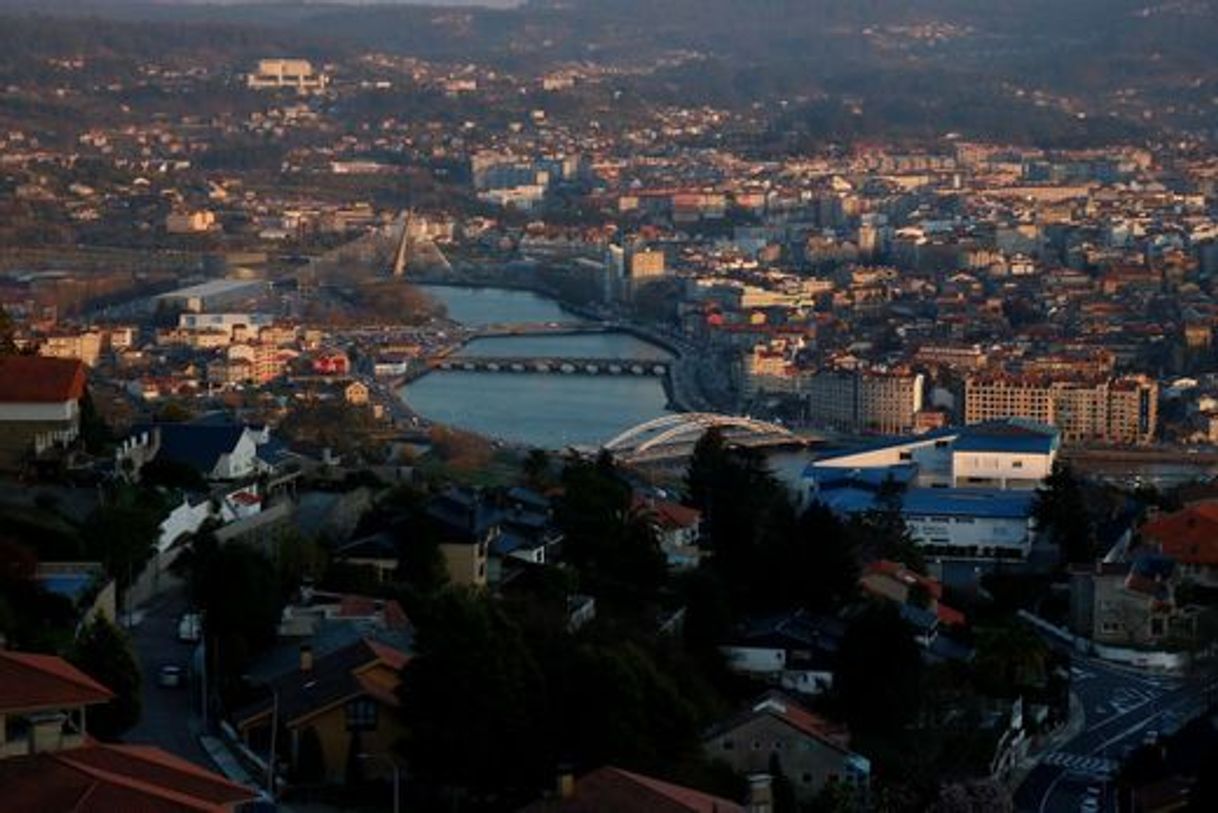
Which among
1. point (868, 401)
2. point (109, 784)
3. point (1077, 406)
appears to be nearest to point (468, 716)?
point (109, 784)

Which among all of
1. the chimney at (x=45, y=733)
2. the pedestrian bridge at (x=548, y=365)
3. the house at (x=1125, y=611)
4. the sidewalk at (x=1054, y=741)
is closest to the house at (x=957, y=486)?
the house at (x=1125, y=611)

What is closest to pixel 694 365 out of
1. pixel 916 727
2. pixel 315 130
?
pixel 916 727

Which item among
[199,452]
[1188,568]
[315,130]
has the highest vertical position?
[199,452]

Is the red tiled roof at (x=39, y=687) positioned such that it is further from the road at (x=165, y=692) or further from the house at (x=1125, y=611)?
the house at (x=1125, y=611)

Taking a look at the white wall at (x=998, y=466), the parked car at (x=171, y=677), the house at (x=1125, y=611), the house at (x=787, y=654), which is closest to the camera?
the parked car at (x=171, y=677)

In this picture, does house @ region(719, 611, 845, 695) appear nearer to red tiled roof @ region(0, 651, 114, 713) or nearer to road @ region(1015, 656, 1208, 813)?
road @ region(1015, 656, 1208, 813)

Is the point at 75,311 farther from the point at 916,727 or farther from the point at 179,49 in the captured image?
the point at 179,49
